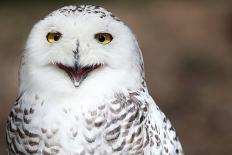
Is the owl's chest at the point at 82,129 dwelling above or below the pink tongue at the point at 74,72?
below

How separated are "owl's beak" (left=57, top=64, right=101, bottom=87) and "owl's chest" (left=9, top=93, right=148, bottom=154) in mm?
121

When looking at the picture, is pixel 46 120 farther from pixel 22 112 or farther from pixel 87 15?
pixel 87 15

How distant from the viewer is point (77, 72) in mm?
2801

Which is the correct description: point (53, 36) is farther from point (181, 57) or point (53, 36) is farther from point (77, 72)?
point (181, 57)

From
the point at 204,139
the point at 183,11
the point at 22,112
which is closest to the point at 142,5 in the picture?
the point at 183,11

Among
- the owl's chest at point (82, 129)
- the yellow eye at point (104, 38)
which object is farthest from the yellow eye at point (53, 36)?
the owl's chest at point (82, 129)

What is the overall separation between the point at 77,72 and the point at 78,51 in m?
0.08

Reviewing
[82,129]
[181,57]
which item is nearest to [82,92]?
[82,129]

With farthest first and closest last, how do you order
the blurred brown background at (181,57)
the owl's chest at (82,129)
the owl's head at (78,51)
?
the blurred brown background at (181,57)
the owl's chest at (82,129)
the owl's head at (78,51)

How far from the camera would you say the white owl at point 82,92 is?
282cm

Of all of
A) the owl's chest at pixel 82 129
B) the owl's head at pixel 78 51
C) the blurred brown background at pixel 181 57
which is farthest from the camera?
the blurred brown background at pixel 181 57

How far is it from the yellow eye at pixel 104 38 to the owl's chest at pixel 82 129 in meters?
0.23

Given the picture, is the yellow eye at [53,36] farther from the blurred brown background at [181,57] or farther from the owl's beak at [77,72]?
the blurred brown background at [181,57]

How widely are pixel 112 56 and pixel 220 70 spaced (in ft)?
13.7
